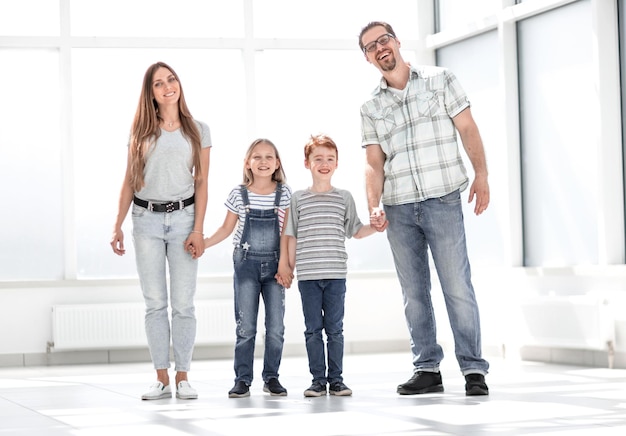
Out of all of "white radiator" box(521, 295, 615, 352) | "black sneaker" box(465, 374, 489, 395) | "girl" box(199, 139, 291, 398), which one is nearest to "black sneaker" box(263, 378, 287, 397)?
"girl" box(199, 139, 291, 398)

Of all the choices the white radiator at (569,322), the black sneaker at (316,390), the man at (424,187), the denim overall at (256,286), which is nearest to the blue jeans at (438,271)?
the man at (424,187)

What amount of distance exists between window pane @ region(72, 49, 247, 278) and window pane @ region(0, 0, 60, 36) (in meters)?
0.26

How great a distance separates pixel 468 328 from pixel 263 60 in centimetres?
376

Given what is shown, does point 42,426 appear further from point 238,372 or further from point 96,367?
point 96,367

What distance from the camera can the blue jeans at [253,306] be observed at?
14.9 feet

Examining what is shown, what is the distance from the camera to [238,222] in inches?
185

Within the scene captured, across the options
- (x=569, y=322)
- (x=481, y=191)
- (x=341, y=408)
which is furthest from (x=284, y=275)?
(x=569, y=322)

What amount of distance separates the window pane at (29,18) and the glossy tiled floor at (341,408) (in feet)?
Answer: 8.25

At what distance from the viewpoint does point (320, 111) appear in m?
7.75

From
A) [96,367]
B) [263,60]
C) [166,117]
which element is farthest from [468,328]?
[263,60]

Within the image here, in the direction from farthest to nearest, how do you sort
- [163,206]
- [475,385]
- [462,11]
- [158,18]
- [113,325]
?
[158,18] → [462,11] → [113,325] → [163,206] → [475,385]

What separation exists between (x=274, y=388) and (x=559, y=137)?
2.65 m

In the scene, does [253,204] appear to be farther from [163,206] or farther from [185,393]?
[185,393]

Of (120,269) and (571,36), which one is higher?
(571,36)
